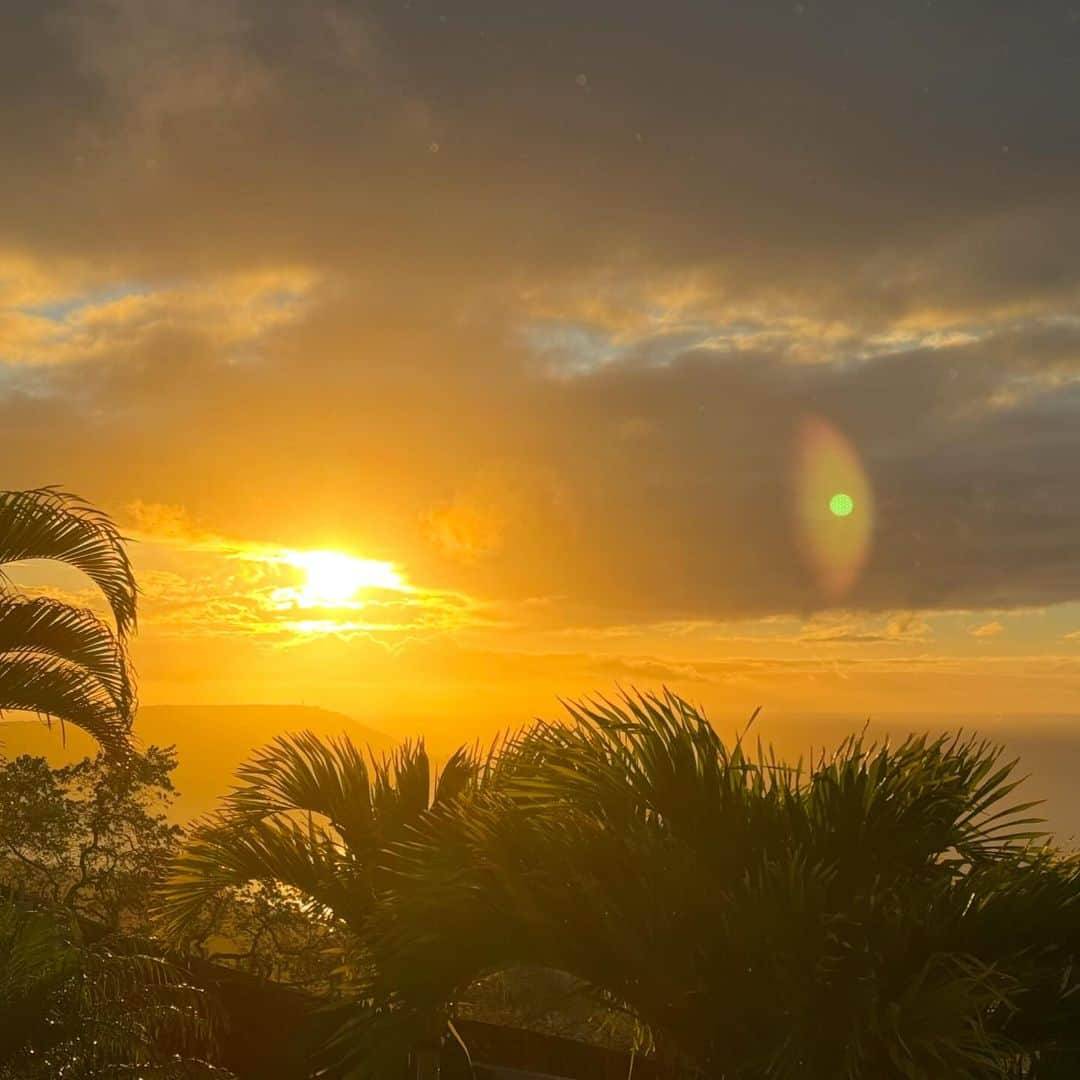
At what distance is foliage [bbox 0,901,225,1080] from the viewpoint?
21.0ft

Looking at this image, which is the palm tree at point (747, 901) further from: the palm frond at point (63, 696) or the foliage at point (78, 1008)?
the palm frond at point (63, 696)

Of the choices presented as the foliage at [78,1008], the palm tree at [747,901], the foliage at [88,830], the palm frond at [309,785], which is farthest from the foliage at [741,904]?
the foliage at [88,830]

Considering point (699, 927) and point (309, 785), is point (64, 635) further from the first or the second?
point (699, 927)

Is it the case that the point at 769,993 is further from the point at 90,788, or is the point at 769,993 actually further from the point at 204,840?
the point at 90,788

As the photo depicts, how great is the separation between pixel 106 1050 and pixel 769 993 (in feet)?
11.5

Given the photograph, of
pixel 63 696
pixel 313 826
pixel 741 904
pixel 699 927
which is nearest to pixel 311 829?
pixel 313 826

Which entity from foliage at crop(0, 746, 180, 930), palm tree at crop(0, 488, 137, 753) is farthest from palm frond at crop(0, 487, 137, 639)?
foliage at crop(0, 746, 180, 930)

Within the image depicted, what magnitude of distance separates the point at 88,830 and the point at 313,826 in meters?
10.3

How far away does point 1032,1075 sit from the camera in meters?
5.19

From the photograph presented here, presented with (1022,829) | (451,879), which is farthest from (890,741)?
(451,879)

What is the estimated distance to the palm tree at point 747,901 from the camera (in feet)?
16.9

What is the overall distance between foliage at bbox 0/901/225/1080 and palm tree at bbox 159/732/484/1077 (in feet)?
3.50

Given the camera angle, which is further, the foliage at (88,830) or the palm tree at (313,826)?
the foliage at (88,830)

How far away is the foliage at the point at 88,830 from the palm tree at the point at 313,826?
28.7 feet
